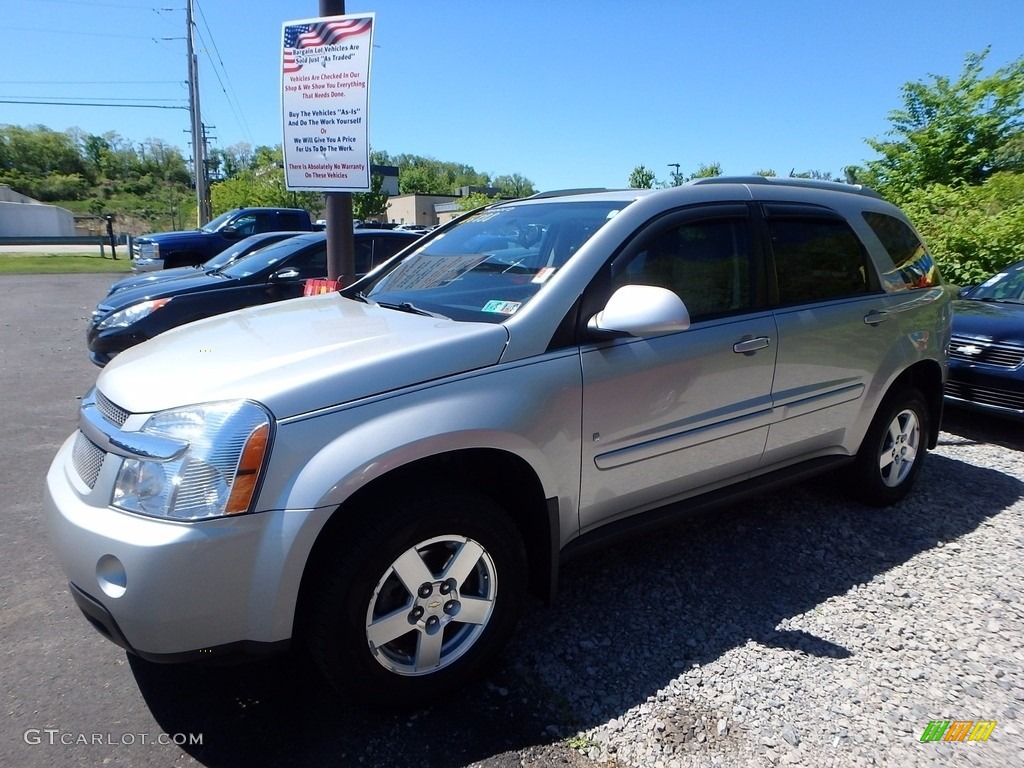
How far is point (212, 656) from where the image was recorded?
209 centimetres

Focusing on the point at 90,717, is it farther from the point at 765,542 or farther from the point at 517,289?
the point at 765,542

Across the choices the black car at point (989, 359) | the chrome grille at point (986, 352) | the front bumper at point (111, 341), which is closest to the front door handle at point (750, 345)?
the chrome grille at point (986, 352)

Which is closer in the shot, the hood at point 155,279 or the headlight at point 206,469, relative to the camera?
the headlight at point 206,469

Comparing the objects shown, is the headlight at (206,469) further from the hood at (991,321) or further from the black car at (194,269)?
the black car at (194,269)

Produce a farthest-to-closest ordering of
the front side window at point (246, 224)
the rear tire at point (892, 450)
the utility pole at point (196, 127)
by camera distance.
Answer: the utility pole at point (196, 127)
the front side window at point (246, 224)
the rear tire at point (892, 450)

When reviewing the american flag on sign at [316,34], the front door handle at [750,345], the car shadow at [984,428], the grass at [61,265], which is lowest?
the car shadow at [984,428]

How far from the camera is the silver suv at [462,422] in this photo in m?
2.06

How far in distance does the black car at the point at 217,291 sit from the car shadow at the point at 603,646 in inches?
193

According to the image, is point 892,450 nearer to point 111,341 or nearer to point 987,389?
point 987,389

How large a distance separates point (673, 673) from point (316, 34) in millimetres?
4622

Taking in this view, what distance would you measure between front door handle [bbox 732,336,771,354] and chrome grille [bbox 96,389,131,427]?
7.95 feet

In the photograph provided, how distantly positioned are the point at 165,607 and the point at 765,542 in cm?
292

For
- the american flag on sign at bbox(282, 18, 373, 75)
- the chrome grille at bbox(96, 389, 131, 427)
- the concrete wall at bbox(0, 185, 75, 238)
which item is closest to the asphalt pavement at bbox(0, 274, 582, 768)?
the chrome grille at bbox(96, 389, 131, 427)

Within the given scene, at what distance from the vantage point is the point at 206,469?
2027 millimetres
